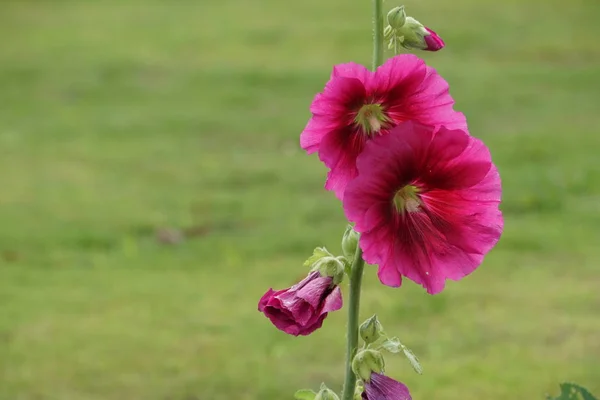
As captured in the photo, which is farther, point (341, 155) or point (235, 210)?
point (235, 210)

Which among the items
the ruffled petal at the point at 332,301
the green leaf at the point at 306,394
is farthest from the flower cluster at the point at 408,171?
the green leaf at the point at 306,394

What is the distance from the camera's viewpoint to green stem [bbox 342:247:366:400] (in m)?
1.20

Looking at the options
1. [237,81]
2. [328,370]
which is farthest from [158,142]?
[328,370]

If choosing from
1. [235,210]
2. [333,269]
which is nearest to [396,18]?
[333,269]

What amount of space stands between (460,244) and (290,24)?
438 inches

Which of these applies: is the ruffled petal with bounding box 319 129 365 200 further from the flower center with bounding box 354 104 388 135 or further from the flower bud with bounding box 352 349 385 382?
the flower bud with bounding box 352 349 385 382

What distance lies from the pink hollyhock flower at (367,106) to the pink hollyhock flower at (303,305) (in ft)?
0.42

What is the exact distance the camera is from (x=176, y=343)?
4.51m

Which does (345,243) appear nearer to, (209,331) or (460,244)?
(460,244)

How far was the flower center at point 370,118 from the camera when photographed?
1146mm

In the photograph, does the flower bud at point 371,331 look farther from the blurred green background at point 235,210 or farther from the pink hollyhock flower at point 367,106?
the blurred green background at point 235,210

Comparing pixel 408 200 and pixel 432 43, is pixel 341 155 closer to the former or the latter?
pixel 408 200

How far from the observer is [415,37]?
1282 millimetres

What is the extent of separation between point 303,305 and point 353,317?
0.06 metres
